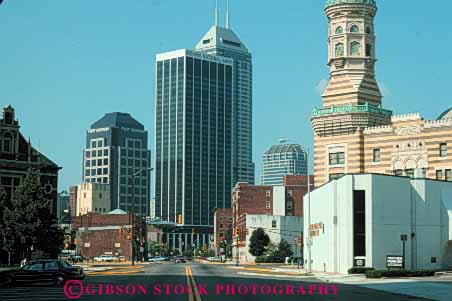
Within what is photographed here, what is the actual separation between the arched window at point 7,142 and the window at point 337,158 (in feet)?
121

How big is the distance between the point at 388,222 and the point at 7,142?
46701mm

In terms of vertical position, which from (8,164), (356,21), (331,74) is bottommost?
(8,164)

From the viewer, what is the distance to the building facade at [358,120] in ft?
266

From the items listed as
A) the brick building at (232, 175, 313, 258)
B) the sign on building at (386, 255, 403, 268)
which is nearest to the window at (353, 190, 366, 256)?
the sign on building at (386, 255, 403, 268)

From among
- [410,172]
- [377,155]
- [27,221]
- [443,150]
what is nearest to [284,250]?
[377,155]

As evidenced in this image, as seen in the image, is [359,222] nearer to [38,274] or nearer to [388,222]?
[388,222]

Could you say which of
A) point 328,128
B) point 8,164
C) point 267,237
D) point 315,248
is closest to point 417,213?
point 315,248

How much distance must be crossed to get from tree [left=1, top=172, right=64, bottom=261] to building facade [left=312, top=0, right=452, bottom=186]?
33771 mm

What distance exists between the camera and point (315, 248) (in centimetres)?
7381

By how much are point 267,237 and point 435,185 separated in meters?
69.3

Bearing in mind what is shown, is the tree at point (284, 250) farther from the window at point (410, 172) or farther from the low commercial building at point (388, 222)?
the low commercial building at point (388, 222)

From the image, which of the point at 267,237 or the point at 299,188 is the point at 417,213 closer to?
the point at 267,237

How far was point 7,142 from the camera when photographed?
8744 centimetres

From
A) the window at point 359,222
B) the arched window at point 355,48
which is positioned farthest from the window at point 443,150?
the window at point 359,222
